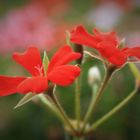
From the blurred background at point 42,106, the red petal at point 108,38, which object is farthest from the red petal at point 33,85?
the blurred background at point 42,106

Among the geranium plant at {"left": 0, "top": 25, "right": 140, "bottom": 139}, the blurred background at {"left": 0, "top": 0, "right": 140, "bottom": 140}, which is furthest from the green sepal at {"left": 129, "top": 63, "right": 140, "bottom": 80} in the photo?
the blurred background at {"left": 0, "top": 0, "right": 140, "bottom": 140}

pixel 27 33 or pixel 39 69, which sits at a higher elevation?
pixel 39 69

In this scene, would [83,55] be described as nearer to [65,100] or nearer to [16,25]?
[65,100]

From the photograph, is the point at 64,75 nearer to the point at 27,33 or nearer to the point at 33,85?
the point at 33,85

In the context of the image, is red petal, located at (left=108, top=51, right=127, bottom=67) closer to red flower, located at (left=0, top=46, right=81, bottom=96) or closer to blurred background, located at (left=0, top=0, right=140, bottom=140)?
red flower, located at (left=0, top=46, right=81, bottom=96)

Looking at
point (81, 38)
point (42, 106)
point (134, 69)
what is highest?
point (81, 38)

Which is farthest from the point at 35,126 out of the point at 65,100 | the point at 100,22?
the point at 100,22

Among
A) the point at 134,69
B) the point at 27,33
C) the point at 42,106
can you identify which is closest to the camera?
the point at 134,69

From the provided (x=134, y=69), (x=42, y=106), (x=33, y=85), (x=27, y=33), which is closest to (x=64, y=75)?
(x=33, y=85)
